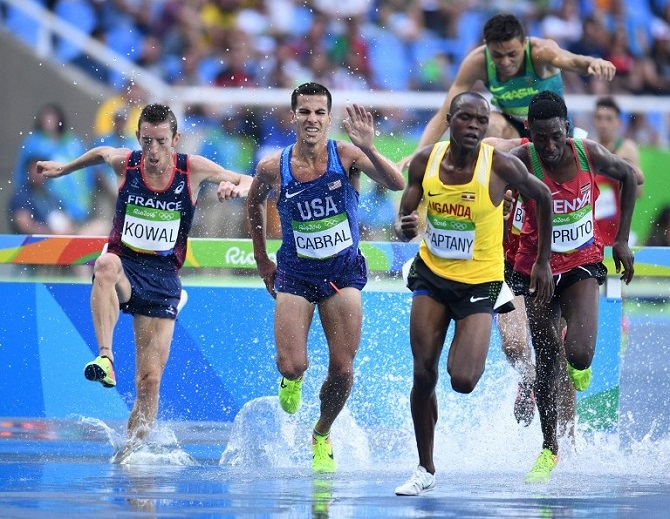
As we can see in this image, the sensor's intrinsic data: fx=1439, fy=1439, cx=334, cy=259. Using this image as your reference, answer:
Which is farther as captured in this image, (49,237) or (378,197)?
(378,197)

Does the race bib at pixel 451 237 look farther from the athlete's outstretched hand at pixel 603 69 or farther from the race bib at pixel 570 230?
the athlete's outstretched hand at pixel 603 69

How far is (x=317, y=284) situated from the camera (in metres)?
9.16

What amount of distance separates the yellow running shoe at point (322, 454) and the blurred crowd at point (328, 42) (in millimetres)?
8091

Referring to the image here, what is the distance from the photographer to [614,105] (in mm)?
13102

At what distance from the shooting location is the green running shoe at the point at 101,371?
29.5ft

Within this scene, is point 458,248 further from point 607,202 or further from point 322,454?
point 607,202

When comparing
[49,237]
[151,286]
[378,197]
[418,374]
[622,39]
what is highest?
[622,39]

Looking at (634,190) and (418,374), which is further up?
(634,190)

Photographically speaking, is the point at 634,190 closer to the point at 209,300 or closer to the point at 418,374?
the point at 418,374

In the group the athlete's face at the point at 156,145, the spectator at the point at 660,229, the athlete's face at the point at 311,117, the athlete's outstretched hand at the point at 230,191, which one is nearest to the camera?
the athlete's face at the point at 311,117

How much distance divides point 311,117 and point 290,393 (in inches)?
70.5

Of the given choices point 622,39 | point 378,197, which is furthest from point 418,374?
point 622,39

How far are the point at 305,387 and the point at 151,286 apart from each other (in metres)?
1.97

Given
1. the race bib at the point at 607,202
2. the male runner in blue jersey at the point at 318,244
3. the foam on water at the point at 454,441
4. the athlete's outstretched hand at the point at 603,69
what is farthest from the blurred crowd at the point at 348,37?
the male runner in blue jersey at the point at 318,244
